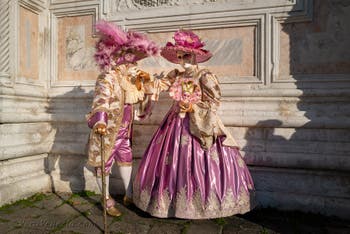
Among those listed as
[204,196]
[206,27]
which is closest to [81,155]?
[204,196]

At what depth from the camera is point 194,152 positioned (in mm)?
3115

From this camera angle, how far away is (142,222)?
10.2 feet

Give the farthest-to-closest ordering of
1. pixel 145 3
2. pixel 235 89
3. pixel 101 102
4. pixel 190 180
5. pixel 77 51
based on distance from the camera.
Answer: pixel 77 51 → pixel 145 3 → pixel 235 89 → pixel 101 102 → pixel 190 180

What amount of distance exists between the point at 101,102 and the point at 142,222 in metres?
1.29

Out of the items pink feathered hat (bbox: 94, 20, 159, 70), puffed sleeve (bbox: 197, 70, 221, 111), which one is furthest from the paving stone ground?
pink feathered hat (bbox: 94, 20, 159, 70)

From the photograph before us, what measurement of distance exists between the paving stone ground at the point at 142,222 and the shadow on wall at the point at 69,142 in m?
0.66

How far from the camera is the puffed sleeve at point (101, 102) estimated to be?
3088 mm

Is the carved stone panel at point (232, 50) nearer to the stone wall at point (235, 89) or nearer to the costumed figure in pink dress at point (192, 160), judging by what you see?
the stone wall at point (235, 89)

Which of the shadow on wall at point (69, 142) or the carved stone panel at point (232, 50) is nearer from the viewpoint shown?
the carved stone panel at point (232, 50)

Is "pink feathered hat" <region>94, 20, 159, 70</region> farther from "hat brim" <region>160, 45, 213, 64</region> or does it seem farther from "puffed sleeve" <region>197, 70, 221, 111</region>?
"puffed sleeve" <region>197, 70, 221, 111</region>

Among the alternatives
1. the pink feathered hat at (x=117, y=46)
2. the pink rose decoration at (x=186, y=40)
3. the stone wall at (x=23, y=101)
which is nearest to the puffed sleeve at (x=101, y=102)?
the pink feathered hat at (x=117, y=46)

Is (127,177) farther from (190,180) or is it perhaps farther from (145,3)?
(145,3)

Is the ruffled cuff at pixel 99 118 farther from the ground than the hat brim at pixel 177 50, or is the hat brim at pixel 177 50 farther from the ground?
the hat brim at pixel 177 50

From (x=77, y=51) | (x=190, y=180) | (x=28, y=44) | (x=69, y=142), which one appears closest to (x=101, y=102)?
(x=190, y=180)
